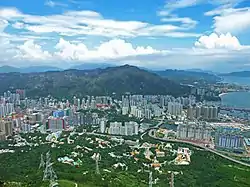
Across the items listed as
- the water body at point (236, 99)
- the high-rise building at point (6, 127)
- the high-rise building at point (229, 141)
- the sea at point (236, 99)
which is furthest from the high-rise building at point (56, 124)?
the sea at point (236, 99)

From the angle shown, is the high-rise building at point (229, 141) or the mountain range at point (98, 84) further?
the mountain range at point (98, 84)

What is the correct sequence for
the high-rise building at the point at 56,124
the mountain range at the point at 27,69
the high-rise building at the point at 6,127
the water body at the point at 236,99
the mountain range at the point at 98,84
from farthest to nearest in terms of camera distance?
the mountain range at the point at 27,69 → the mountain range at the point at 98,84 → the water body at the point at 236,99 → the high-rise building at the point at 56,124 → the high-rise building at the point at 6,127

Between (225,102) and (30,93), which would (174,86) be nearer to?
(225,102)

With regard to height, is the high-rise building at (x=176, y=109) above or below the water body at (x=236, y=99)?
above

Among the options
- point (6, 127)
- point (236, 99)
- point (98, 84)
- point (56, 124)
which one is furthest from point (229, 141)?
point (236, 99)

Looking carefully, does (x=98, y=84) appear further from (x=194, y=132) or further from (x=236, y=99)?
(x=194, y=132)

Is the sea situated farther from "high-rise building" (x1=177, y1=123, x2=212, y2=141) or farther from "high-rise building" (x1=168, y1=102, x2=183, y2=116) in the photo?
"high-rise building" (x1=177, y1=123, x2=212, y2=141)

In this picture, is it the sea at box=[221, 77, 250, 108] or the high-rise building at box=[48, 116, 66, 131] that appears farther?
the sea at box=[221, 77, 250, 108]

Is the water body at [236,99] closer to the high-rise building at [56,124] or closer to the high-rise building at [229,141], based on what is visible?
the high-rise building at [229,141]

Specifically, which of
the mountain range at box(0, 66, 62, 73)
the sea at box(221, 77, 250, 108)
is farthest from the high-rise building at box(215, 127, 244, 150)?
the mountain range at box(0, 66, 62, 73)
